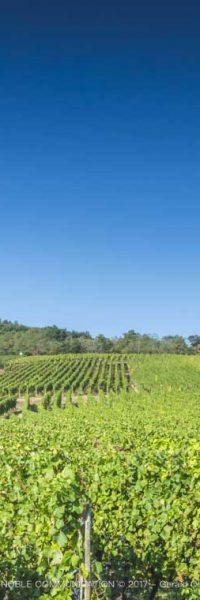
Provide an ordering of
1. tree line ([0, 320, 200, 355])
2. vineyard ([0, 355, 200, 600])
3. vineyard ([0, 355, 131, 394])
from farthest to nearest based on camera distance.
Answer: tree line ([0, 320, 200, 355])
vineyard ([0, 355, 131, 394])
vineyard ([0, 355, 200, 600])

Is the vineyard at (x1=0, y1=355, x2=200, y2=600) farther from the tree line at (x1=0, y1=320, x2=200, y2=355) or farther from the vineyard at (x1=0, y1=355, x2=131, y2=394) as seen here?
the tree line at (x1=0, y1=320, x2=200, y2=355)

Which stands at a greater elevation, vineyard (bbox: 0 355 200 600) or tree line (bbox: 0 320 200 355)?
tree line (bbox: 0 320 200 355)

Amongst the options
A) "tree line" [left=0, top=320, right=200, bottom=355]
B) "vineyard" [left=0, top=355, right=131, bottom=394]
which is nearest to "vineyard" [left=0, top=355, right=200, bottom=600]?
"vineyard" [left=0, top=355, right=131, bottom=394]

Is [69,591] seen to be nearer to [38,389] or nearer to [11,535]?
[11,535]

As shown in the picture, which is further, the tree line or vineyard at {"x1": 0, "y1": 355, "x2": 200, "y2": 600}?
the tree line

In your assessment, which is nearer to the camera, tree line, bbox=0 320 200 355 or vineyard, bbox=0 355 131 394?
vineyard, bbox=0 355 131 394

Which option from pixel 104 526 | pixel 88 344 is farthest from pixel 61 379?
pixel 88 344

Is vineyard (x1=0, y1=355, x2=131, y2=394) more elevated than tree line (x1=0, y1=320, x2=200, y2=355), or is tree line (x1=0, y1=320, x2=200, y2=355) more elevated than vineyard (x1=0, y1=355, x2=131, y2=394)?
tree line (x1=0, y1=320, x2=200, y2=355)

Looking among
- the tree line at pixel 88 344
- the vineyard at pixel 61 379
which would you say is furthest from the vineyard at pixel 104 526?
the tree line at pixel 88 344

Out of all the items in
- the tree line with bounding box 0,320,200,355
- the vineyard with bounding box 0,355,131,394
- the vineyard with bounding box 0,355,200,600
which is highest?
the tree line with bounding box 0,320,200,355

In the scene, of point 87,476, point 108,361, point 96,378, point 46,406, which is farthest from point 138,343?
point 87,476

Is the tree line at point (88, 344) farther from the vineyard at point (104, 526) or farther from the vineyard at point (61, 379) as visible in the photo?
the vineyard at point (104, 526)

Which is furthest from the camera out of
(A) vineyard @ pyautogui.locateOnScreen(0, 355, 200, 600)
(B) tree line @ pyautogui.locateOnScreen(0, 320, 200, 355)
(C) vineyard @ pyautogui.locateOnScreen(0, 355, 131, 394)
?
(B) tree line @ pyautogui.locateOnScreen(0, 320, 200, 355)

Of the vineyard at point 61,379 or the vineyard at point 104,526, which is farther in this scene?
the vineyard at point 61,379
